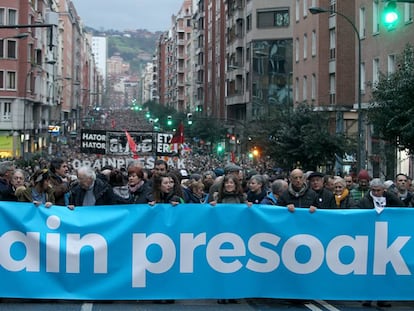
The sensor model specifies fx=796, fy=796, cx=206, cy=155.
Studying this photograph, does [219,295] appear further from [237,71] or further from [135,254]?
[237,71]

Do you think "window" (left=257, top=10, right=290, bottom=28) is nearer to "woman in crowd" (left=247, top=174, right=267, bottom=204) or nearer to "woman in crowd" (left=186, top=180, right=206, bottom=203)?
"woman in crowd" (left=186, top=180, right=206, bottom=203)

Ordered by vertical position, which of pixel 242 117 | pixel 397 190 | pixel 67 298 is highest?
pixel 242 117

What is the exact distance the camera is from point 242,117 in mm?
80625

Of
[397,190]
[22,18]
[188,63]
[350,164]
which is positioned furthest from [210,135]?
[397,190]

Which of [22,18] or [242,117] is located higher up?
[22,18]

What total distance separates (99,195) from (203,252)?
164 centimetres

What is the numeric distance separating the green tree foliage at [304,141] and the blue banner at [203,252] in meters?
26.9

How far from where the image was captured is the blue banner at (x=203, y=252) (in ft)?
31.3

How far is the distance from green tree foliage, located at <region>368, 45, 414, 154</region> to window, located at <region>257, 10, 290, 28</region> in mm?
40636

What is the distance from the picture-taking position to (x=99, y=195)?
10328 mm

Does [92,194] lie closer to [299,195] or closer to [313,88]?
[299,195]

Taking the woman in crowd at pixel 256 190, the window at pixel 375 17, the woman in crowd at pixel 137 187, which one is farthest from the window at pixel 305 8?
the woman in crowd at pixel 137 187

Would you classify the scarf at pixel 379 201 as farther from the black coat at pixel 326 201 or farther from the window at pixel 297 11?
the window at pixel 297 11

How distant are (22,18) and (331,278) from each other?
59398 millimetres
